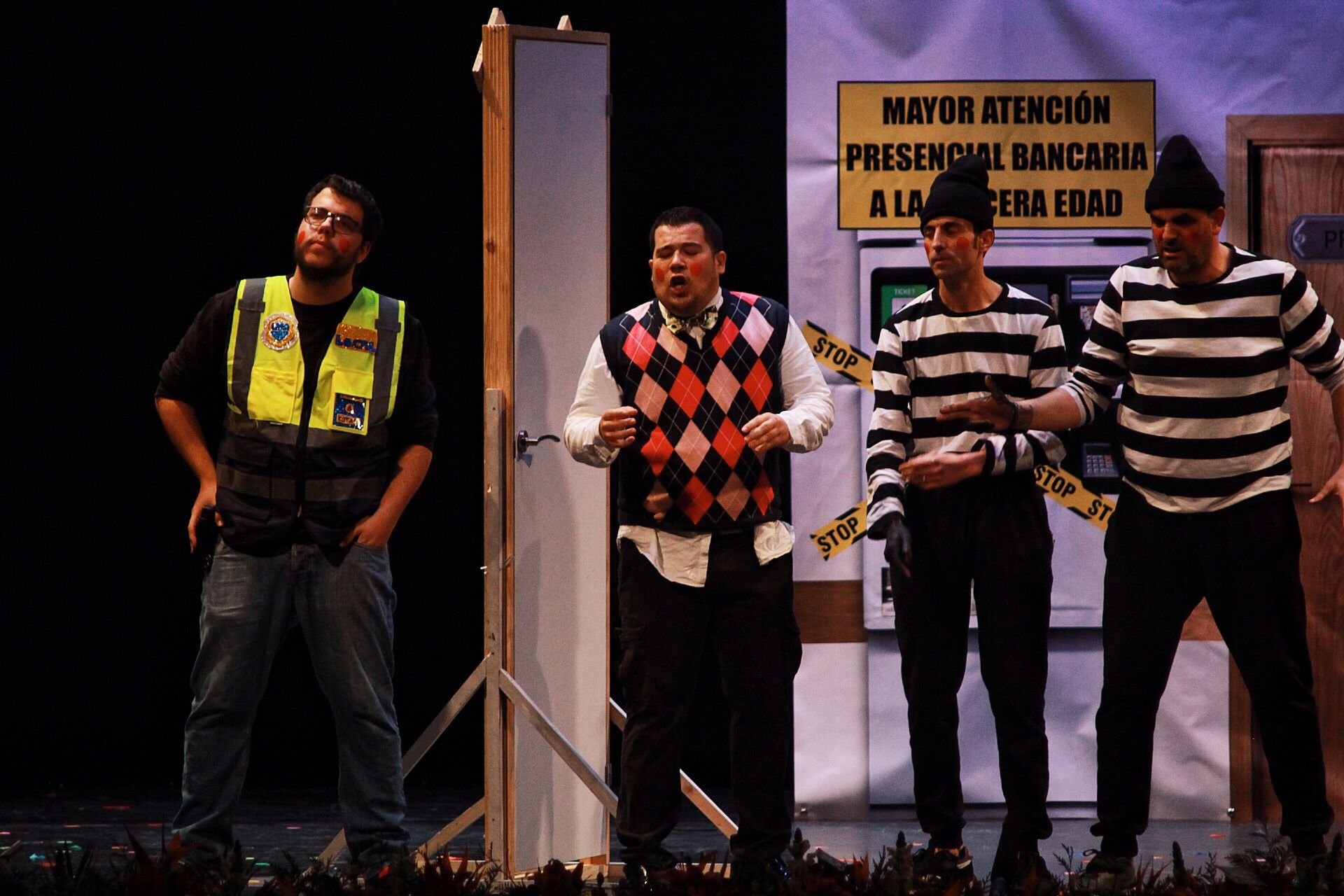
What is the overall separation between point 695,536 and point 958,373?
0.72 m

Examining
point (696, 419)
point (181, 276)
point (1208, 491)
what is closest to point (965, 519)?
point (1208, 491)

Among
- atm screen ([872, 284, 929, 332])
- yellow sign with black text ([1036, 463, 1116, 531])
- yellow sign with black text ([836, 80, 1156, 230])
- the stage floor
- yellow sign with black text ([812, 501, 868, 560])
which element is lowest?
the stage floor

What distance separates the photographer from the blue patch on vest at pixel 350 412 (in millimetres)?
3240

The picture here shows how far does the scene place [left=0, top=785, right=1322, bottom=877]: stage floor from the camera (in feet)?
13.0

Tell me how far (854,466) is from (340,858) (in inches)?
76.4

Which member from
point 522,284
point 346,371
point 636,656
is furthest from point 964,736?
point 346,371

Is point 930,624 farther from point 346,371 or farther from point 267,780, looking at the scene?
point 267,780

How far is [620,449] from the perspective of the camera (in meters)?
3.23

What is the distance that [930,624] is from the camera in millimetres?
3236

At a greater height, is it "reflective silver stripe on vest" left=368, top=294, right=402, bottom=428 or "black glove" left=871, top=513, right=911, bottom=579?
"reflective silver stripe on vest" left=368, top=294, right=402, bottom=428

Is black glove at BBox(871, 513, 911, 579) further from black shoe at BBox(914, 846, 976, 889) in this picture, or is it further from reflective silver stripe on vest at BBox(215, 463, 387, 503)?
reflective silver stripe on vest at BBox(215, 463, 387, 503)

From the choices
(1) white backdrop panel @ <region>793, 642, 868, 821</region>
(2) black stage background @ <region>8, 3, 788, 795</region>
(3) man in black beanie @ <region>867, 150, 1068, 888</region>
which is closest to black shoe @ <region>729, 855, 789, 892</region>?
(3) man in black beanie @ <region>867, 150, 1068, 888</region>

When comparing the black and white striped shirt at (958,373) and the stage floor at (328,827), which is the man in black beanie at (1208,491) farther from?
the stage floor at (328,827)

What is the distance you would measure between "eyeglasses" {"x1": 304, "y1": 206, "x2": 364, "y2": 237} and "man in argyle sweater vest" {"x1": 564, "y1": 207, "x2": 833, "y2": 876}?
660 mm
